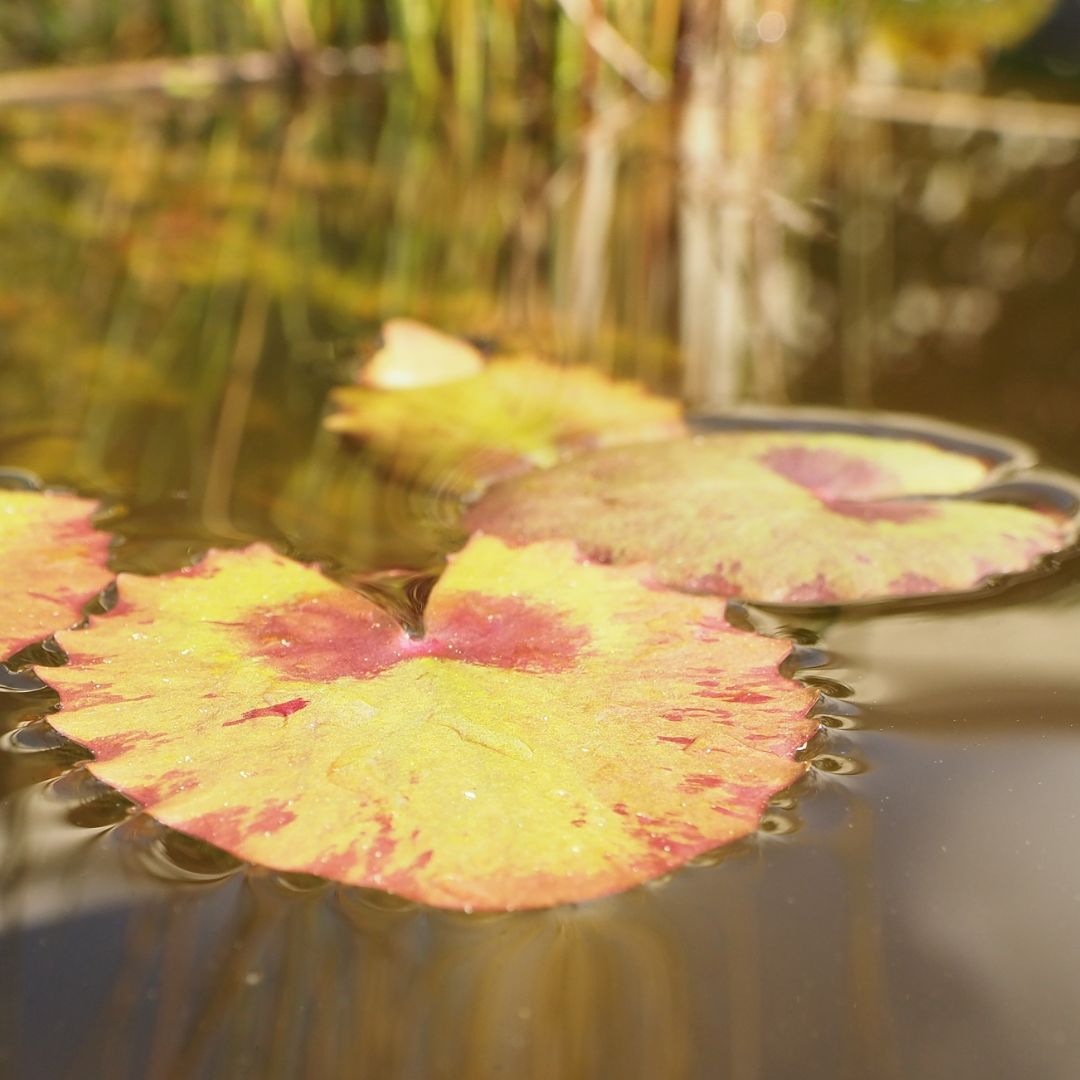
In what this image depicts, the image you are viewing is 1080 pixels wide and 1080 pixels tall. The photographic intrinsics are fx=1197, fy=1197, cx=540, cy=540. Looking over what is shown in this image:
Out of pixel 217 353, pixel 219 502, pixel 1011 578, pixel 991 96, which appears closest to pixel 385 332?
pixel 217 353

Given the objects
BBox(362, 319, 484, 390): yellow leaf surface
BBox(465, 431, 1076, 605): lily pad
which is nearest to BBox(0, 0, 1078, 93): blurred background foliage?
BBox(362, 319, 484, 390): yellow leaf surface

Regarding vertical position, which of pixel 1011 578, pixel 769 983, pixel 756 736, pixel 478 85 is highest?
pixel 478 85

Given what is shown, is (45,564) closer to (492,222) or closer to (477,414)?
(477,414)

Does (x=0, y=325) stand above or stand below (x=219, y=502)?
above

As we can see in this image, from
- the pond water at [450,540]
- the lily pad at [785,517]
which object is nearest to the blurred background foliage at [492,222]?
the pond water at [450,540]

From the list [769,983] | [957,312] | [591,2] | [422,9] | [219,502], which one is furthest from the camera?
[422,9]

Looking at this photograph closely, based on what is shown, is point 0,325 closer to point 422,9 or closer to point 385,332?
point 385,332

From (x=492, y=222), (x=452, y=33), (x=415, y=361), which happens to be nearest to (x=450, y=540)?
(x=415, y=361)

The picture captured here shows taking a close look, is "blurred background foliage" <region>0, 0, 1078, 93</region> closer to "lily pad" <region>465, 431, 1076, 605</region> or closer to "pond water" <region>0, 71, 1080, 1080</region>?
"pond water" <region>0, 71, 1080, 1080</region>
